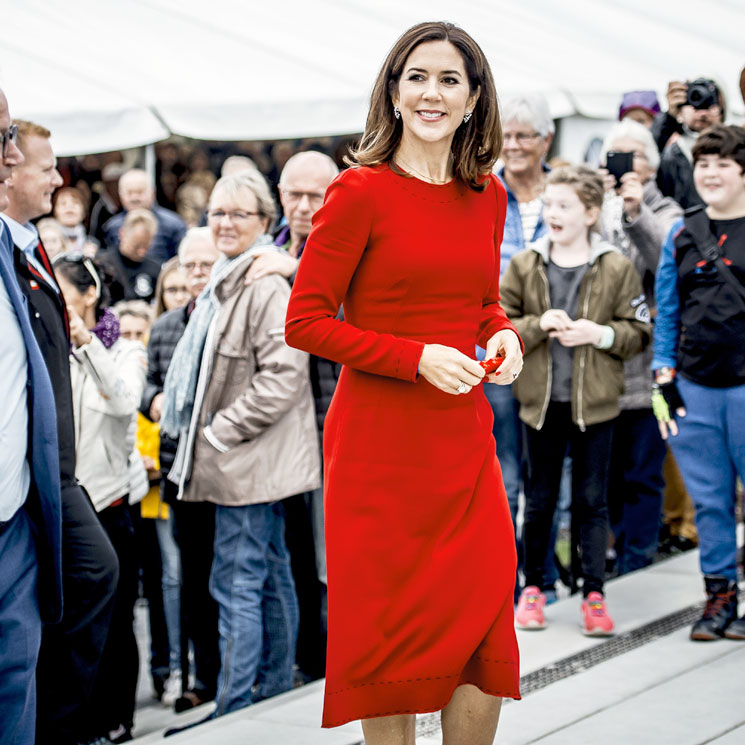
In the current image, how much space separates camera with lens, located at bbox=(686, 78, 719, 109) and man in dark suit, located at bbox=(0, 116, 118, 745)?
3713mm

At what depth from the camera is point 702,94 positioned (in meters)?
6.30

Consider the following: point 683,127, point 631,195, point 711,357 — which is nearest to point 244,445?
point 711,357

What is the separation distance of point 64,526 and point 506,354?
1.49 m

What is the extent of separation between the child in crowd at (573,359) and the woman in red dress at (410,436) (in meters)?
2.17

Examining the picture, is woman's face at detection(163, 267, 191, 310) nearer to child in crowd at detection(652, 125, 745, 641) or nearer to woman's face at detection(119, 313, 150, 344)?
woman's face at detection(119, 313, 150, 344)

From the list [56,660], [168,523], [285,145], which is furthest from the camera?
[285,145]

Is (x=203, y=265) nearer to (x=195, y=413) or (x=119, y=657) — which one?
(x=195, y=413)

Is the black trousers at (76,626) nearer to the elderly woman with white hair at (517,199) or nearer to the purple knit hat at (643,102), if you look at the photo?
the elderly woman with white hair at (517,199)

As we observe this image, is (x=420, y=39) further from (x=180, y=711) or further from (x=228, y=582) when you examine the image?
(x=180, y=711)

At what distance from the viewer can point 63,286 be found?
15.9 ft

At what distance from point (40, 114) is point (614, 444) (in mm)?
4496

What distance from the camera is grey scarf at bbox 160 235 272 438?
4754mm

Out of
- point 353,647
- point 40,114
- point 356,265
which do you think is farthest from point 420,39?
point 40,114

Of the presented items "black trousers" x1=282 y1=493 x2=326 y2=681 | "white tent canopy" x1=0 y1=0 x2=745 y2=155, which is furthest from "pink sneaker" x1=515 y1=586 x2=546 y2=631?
"white tent canopy" x1=0 y1=0 x2=745 y2=155
